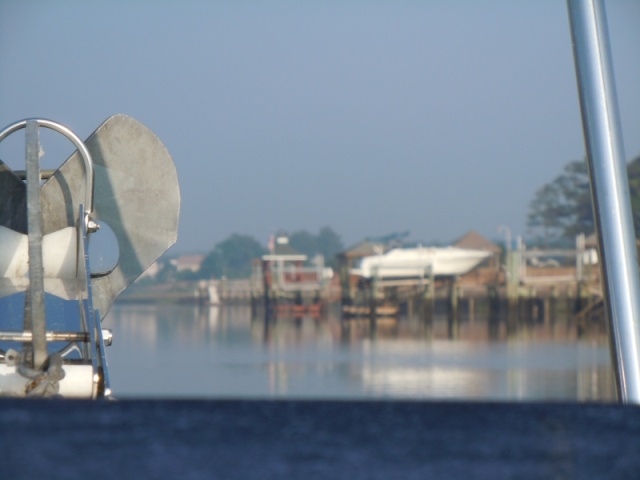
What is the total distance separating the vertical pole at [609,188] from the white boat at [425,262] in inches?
1787

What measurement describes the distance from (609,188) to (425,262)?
1828 inches

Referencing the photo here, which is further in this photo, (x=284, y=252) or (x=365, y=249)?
(x=284, y=252)

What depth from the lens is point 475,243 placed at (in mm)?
51750

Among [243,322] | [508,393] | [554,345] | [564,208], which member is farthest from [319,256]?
[508,393]

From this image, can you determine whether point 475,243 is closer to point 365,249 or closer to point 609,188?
point 365,249

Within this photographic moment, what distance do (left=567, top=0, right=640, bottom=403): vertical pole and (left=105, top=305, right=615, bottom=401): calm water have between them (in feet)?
37.8

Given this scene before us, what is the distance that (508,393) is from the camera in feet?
69.8

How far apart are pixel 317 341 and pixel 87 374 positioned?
34400 millimetres

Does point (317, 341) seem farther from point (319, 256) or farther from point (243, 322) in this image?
point (319, 256)

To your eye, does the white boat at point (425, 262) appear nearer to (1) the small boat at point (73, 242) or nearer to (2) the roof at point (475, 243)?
(2) the roof at point (475, 243)

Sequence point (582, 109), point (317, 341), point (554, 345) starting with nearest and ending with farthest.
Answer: point (582, 109), point (554, 345), point (317, 341)

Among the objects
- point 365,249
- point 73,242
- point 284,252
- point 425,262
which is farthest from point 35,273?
point 284,252

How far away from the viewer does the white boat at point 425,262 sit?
47156 millimetres

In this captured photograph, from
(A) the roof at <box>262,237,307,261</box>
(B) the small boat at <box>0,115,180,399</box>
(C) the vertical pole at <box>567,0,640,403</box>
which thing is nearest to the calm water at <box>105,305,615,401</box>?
(A) the roof at <box>262,237,307,261</box>
